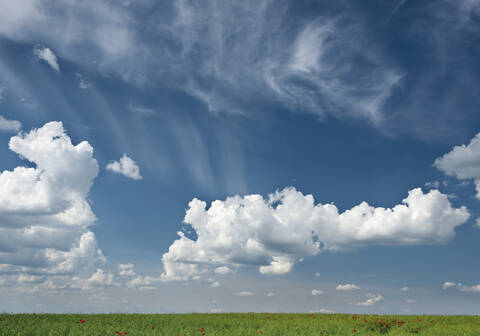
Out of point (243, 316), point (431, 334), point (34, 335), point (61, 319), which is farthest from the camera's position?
point (243, 316)

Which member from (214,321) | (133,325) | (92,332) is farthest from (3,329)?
(214,321)

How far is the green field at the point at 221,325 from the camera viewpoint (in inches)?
921

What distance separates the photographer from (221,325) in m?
29.0

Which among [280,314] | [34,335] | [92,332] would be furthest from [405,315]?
[34,335]

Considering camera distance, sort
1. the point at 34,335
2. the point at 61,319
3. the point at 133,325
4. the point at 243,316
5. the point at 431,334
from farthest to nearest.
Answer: the point at 243,316
the point at 61,319
the point at 133,325
the point at 431,334
the point at 34,335

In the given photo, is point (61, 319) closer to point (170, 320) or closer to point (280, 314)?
point (170, 320)

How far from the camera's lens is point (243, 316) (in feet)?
121

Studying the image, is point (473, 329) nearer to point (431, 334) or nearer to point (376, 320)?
point (431, 334)

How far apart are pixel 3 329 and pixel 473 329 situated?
1230 inches

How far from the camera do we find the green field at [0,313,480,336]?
23391 mm

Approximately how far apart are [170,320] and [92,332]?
30.7ft

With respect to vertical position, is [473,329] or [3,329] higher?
[473,329]

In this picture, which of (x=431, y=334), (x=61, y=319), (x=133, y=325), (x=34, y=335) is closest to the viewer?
(x=34, y=335)

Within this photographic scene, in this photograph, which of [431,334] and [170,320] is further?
[170,320]
